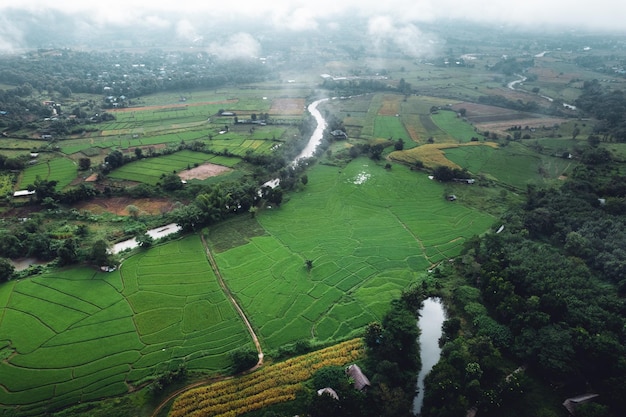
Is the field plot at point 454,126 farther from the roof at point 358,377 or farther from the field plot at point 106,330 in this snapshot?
the field plot at point 106,330

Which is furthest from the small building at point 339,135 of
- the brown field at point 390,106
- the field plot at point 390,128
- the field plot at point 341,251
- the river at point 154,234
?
the river at point 154,234

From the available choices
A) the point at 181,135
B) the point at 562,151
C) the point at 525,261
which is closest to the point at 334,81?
the point at 181,135

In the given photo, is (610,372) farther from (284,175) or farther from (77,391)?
(284,175)

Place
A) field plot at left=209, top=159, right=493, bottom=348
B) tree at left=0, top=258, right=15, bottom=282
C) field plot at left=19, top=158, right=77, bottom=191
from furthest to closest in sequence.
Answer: field plot at left=19, top=158, right=77, bottom=191 → tree at left=0, top=258, right=15, bottom=282 → field plot at left=209, top=159, right=493, bottom=348

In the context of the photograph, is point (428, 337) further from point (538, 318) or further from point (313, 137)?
point (313, 137)

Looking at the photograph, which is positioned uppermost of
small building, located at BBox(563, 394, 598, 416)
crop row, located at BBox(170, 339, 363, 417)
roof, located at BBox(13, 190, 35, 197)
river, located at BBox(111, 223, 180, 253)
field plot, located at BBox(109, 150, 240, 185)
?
roof, located at BBox(13, 190, 35, 197)

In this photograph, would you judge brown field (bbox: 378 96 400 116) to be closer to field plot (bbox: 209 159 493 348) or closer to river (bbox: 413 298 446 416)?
field plot (bbox: 209 159 493 348)

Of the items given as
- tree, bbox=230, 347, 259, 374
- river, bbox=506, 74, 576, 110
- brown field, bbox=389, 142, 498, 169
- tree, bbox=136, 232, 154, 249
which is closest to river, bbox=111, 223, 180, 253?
tree, bbox=136, 232, 154, 249

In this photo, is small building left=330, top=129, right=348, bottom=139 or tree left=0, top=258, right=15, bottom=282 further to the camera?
small building left=330, top=129, right=348, bottom=139
